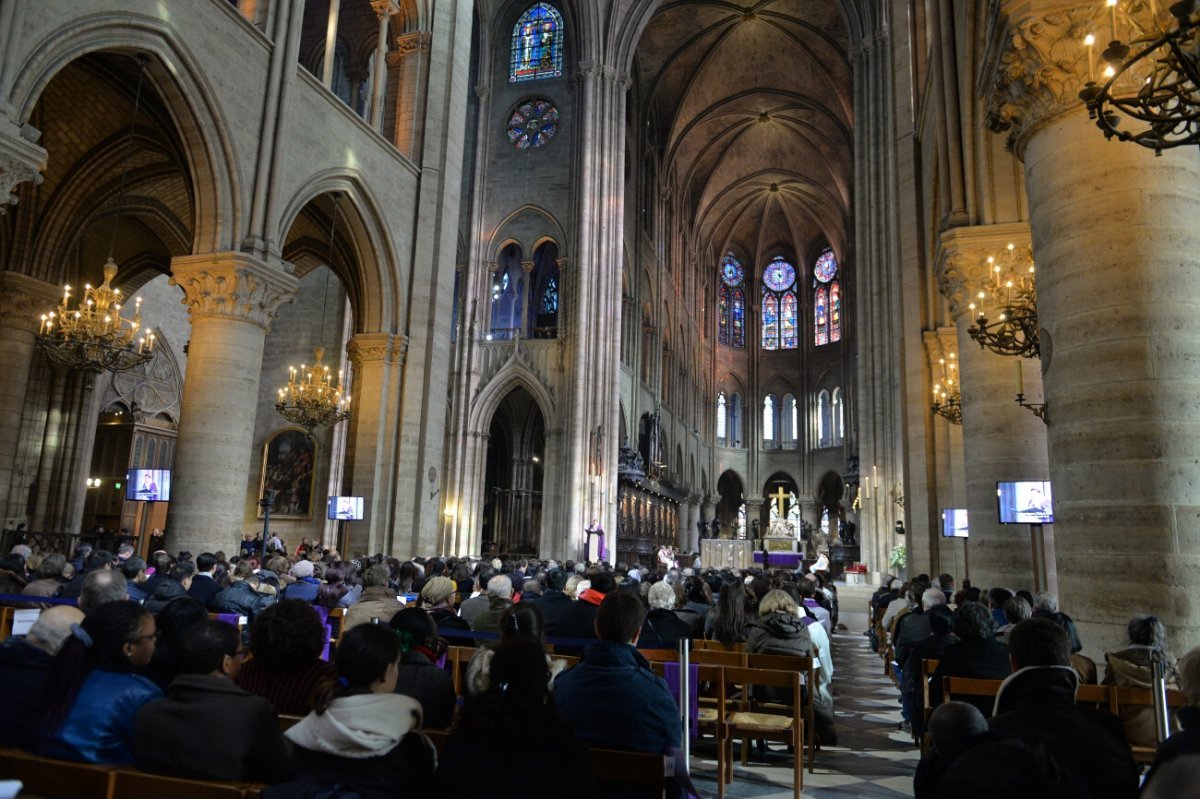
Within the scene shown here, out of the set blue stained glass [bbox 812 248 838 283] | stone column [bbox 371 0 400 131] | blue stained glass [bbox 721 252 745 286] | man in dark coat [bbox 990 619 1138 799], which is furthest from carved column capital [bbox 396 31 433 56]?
blue stained glass [bbox 812 248 838 283]

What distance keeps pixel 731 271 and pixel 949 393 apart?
130 ft

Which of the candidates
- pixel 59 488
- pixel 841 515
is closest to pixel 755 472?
pixel 841 515

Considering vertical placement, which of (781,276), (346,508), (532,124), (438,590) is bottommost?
(438,590)

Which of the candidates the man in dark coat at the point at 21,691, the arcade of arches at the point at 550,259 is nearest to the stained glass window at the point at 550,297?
the arcade of arches at the point at 550,259

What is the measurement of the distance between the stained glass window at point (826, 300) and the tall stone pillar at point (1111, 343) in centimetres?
4256

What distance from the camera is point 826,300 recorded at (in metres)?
48.0

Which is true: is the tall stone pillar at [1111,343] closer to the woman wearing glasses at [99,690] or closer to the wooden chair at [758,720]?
the wooden chair at [758,720]

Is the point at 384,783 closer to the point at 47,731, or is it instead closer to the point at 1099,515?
the point at 47,731

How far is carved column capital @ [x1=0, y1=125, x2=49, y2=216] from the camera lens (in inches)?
306

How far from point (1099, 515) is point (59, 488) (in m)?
17.3

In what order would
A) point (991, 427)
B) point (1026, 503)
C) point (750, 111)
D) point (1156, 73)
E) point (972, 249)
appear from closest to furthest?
point (1156, 73) < point (1026, 503) < point (991, 427) < point (972, 249) < point (750, 111)

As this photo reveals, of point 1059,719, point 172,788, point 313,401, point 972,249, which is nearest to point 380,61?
point 313,401

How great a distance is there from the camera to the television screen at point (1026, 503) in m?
7.02

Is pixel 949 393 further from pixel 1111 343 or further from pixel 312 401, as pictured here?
pixel 312 401
